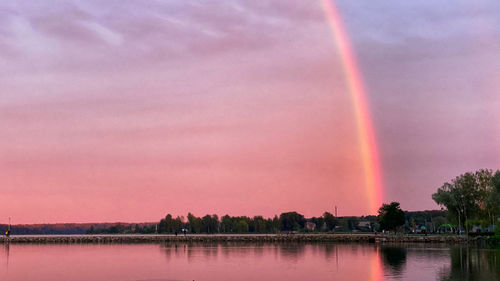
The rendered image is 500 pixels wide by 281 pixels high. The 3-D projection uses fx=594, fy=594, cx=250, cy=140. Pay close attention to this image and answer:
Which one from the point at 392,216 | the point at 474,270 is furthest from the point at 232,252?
the point at 392,216

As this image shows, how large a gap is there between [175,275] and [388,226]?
13010cm

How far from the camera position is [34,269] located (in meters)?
78.2

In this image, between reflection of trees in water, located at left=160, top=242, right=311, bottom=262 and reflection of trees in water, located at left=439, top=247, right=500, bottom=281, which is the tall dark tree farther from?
reflection of trees in water, located at left=439, top=247, right=500, bottom=281

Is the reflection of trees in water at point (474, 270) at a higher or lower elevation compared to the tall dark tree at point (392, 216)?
lower

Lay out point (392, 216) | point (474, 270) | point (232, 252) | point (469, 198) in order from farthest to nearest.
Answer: point (392, 216) < point (469, 198) < point (232, 252) < point (474, 270)

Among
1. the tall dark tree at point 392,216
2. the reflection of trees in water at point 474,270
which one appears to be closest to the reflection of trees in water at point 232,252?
the reflection of trees in water at point 474,270

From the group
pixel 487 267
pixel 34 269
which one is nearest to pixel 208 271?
pixel 34 269

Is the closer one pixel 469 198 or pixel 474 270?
pixel 474 270

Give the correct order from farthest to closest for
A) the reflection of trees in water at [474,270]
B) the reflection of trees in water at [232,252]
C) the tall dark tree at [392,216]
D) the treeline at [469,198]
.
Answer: the tall dark tree at [392,216] < the treeline at [469,198] < the reflection of trees in water at [232,252] < the reflection of trees in water at [474,270]

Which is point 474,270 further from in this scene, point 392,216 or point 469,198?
point 392,216

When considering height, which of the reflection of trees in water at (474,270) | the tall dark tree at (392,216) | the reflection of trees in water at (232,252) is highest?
the tall dark tree at (392,216)

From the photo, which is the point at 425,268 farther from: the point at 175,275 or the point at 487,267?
the point at 175,275

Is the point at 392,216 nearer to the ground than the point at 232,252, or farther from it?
farther from it

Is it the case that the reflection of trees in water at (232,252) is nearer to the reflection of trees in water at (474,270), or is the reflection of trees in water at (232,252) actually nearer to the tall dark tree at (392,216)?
the reflection of trees in water at (474,270)
